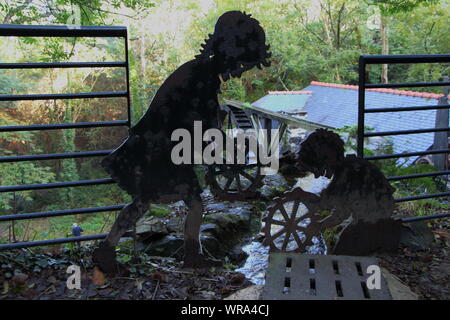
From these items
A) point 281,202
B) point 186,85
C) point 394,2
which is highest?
point 394,2

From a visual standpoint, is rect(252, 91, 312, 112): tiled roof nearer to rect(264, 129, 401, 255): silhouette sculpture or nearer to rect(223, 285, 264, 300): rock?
rect(264, 129, 401, 255): silhouette sculpture

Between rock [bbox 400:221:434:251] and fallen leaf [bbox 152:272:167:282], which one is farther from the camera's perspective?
rock [bbox 400:221:434:251]

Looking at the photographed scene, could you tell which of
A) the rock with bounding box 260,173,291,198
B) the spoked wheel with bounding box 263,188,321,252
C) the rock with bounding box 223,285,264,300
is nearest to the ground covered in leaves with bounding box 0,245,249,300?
the rock with bounding box 223,285,264,300

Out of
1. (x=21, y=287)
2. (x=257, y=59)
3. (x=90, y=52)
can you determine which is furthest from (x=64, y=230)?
(x=257, y=59)

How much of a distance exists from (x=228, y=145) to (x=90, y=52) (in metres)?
11.5

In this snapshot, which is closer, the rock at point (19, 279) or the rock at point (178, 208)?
the rock at point (19, 279)

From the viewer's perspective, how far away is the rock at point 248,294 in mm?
2678

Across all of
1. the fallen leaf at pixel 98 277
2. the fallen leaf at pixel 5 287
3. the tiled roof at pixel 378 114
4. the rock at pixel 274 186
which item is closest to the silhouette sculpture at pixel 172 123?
the fallen leaf at pixel 98 277

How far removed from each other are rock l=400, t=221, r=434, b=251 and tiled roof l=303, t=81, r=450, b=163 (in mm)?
3705

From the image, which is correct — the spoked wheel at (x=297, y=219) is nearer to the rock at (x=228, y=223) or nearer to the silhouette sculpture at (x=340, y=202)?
the silhouette sculpture at (x=340, y=202)

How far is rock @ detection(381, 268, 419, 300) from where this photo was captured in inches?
105

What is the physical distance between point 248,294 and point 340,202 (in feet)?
3.51

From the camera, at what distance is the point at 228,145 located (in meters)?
3.22

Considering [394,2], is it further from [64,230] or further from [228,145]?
[64,230]
